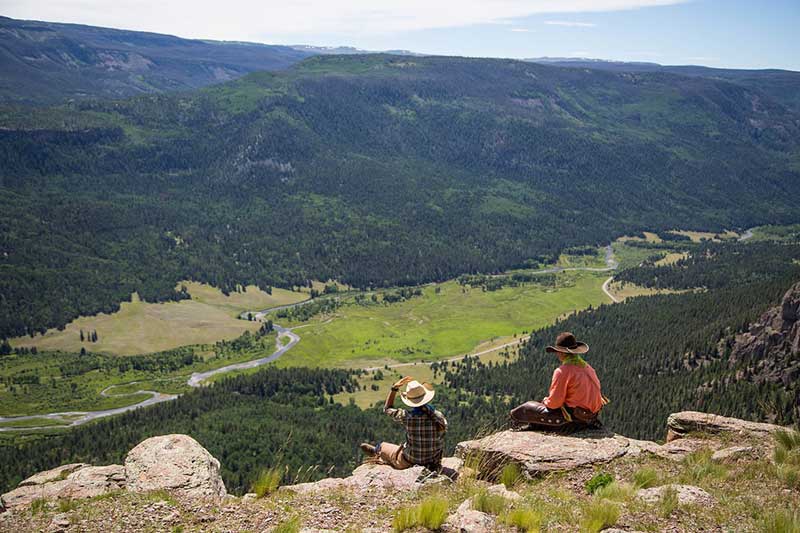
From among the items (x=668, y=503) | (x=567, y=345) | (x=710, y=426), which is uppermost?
(x=567, y=345)

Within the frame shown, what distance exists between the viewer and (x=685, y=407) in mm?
94688

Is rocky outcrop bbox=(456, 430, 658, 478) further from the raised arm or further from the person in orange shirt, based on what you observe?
the raised arm

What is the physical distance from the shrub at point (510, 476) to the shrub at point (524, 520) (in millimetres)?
4339

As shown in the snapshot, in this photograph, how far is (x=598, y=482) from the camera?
68.7 ft

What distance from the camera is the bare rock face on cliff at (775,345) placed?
91.6m

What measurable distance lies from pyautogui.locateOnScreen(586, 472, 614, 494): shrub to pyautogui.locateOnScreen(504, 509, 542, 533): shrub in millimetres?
3875

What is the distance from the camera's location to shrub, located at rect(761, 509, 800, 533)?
49.7 feet

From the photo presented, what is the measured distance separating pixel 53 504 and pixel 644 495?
1985 centimetres

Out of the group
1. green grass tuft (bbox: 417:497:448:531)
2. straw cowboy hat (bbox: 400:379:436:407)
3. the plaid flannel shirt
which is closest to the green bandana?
the plaid flannel shirt

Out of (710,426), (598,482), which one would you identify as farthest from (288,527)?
(710,426)

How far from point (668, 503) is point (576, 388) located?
24.0 feet

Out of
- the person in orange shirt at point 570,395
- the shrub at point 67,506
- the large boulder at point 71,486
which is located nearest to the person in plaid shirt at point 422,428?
the person in orange shirt at point 570,395

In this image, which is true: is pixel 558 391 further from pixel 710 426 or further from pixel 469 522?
pixel 469 522

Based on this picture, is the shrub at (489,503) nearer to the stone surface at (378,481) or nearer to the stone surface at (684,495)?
the stone surface at (378,481)
